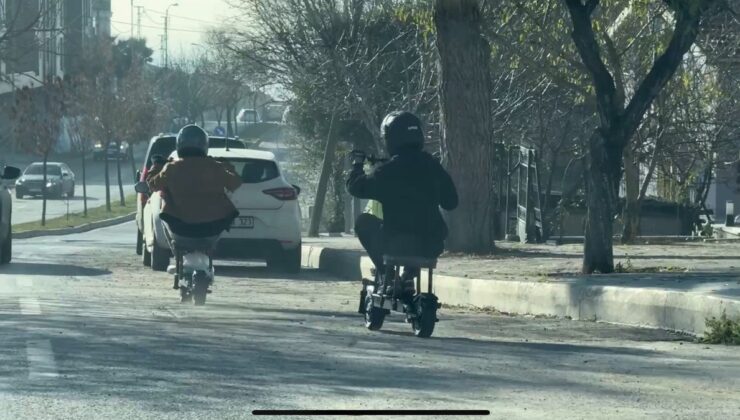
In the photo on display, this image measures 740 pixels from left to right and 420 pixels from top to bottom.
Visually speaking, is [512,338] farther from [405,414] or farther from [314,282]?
[314,282]

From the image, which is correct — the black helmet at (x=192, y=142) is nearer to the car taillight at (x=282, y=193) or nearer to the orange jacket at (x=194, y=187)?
the orange jacket at (x=194, y=187)

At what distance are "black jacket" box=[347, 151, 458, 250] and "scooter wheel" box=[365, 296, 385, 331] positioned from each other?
583 millimetres

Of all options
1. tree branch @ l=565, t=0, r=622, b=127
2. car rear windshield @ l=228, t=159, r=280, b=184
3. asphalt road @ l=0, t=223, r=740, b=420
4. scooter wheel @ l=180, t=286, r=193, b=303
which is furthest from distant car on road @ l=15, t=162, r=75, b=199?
asphalt road @ l=0, t=223, r=740, b=420

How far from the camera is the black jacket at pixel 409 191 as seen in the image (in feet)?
35.9

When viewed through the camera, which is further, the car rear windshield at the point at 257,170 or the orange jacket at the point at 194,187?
the car rear windshield at the point at 257,170

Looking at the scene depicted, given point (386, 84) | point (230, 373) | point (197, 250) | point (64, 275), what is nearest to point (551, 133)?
point (386, 84)

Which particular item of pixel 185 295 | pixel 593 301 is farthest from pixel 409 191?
pixel 185 295

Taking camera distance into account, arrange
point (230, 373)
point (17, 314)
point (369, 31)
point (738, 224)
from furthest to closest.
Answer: point (738, 224) < point (369, 31) < point (17, 314) < point (230, 373)

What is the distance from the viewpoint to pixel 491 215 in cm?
1925

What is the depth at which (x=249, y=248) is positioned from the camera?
18938 mm

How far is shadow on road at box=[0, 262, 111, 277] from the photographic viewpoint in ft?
63.3

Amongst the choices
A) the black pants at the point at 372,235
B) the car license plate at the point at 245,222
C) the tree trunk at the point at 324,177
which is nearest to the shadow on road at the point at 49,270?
the car license plate at the point at 245,222

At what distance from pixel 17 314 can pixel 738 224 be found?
25292mm

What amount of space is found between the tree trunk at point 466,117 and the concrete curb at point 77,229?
19259 millimetres
